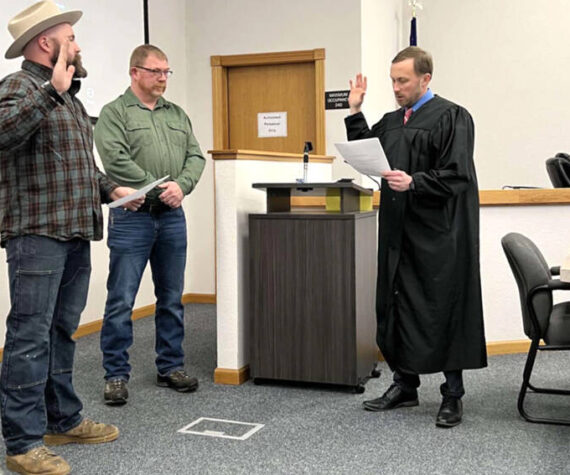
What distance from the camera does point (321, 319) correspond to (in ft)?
11.0

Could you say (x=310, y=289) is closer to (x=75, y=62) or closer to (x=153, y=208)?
(x=153, y=208)

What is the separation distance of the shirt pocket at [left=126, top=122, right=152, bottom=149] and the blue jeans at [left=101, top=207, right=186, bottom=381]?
0.96 ft

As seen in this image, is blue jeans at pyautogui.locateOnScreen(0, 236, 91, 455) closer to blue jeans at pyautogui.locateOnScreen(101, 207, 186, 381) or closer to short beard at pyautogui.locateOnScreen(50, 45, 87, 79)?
short beard at pyautogui.locateOnScreen(50, 45, 87, 79)

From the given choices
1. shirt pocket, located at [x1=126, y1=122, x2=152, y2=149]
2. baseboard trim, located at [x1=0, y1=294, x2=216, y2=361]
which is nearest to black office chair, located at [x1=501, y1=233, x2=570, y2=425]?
shirt pocket, located at [x1=126, y1=122, x2=152, y2=149]

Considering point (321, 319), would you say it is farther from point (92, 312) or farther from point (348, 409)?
point (92, 312)

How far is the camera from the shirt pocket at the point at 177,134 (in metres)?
3.34

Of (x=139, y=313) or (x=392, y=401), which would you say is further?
(x=139, y=313)

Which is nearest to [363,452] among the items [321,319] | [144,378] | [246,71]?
[321,319]

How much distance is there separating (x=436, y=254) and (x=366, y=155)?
0.48 m

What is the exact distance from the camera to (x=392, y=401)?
10.0ft

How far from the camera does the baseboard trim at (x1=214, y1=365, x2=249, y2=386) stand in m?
3.49

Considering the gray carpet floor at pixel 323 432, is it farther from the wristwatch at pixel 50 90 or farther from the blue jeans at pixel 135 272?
the wristwatch at pixel 50 90

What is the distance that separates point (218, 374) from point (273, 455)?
3.32ft

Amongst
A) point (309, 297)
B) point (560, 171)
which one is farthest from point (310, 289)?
point (560, 171)
